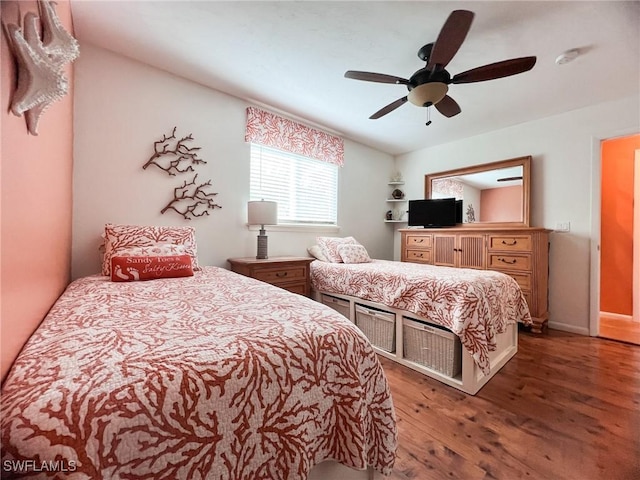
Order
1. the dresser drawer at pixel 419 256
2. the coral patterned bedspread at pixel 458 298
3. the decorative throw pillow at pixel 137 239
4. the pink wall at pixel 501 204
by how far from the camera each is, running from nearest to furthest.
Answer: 1. the coral patterned bedspread at pixel 458 298
2. the decorative throw pillow at pixel 137 239
3. the pink wall at pixel 501 204
4. the dresser drawer at pixel 419 256

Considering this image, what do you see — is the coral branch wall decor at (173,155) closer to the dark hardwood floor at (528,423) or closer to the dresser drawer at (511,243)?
the dark hardwood floor at (528,423)

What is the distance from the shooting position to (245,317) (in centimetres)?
90

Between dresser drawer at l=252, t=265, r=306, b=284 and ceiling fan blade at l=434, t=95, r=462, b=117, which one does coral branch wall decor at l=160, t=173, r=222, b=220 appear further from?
ceiling fan blade at l=434, t=95, r=462, b=117

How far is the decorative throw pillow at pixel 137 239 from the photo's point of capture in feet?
5.82

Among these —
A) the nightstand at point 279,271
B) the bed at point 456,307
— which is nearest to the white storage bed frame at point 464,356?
the bed at point 456,307

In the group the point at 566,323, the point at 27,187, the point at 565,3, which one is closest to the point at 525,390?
the point at 566,323

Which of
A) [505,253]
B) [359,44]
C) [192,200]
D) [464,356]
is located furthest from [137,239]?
[505,253]

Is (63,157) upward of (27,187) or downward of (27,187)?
upward

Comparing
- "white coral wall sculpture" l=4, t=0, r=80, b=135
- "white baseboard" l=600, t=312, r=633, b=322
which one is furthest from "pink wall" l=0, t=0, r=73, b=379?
"white baseboard" l=600, t=312, r=633, b=322

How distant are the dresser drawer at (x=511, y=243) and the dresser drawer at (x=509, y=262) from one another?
8 centimetres

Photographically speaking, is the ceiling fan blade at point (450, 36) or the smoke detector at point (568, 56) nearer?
the ceiling fan blade at point (450, 36)

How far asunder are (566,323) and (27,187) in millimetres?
4395

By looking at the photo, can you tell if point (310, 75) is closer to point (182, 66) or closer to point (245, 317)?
point (182, 66)

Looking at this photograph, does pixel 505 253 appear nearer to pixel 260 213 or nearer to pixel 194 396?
pixel 260 213
